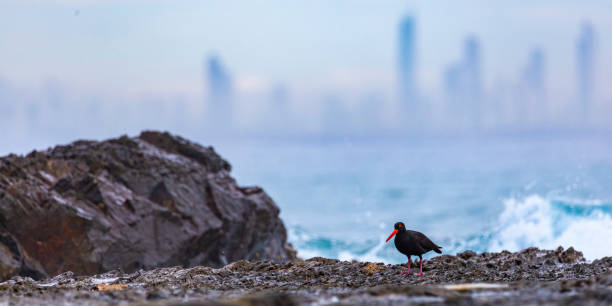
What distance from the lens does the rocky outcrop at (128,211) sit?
2147 cm

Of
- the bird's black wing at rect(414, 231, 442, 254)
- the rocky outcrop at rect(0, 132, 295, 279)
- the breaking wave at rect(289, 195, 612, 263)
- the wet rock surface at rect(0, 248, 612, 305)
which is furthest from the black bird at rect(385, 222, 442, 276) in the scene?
the breaking wave at rect(289, 195, 612, 263)

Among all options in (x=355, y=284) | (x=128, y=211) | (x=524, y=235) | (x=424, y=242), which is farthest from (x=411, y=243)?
(x=524, y=235)

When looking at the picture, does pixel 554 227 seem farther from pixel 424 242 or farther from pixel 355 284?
pixel 355 284

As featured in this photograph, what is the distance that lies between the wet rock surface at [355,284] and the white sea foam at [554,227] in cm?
2755

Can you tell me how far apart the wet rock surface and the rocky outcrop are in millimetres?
6798

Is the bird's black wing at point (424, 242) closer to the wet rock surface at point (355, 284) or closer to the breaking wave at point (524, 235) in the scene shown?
the wet rock surface at point (355, 284)

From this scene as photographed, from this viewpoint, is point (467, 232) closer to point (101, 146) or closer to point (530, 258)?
point (101, 146)

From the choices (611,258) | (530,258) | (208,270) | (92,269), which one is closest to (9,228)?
(92,269)

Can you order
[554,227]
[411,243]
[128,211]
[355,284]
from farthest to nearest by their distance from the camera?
1. [554,227]
2. [128,211]
3. [411,243]
4. [355,284]

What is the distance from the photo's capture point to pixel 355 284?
11.8 metres

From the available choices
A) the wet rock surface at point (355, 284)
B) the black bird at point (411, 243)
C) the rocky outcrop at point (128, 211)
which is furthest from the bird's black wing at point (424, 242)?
the rocky outcrop at point (128, 211)

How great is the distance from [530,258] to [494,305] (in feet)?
28.3

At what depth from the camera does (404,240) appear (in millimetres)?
13102

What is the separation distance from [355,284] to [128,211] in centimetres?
1319
